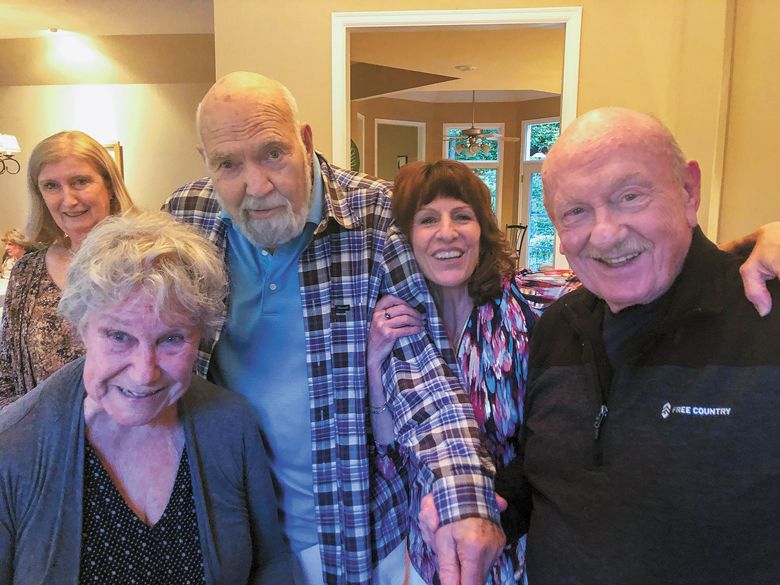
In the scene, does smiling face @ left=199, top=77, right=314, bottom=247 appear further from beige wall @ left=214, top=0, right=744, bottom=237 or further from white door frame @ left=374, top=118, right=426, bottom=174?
white door frame @ left=374, top=118, right=426, bottom=174

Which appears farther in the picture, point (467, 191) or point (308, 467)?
point (467, 191)

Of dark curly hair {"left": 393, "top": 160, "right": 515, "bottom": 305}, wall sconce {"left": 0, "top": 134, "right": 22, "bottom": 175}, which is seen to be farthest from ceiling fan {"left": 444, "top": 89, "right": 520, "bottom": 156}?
dark curly hair {"left": 393, "top": 160, "right": 515, "bottom": 305}

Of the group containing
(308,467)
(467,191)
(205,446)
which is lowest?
(308,467)

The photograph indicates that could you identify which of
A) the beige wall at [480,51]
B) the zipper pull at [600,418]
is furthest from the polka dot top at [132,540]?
the beige wall at [480,51]

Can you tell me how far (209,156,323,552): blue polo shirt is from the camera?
130 cm

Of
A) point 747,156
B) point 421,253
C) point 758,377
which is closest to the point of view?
point 758,377

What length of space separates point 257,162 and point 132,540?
2.72ft

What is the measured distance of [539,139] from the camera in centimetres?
995

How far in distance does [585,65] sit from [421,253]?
89.1 inches

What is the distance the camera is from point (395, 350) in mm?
1273

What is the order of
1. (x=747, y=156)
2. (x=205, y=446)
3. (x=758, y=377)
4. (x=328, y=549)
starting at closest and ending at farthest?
(x=758, y=377), (x=205, y=446), (x=328, y=549), (x=747, y=156)

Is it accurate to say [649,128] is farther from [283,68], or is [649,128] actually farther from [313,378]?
[283,68]

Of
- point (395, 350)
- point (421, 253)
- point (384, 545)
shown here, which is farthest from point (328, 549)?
point (421, 253)

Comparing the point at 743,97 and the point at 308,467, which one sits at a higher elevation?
the point at 743,97
